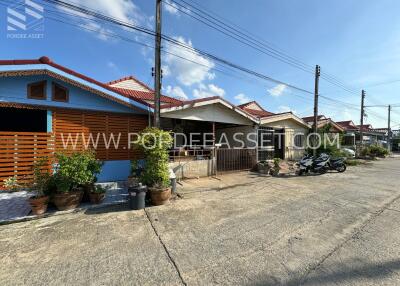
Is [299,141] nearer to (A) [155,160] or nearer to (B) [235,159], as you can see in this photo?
(B) [235,159]

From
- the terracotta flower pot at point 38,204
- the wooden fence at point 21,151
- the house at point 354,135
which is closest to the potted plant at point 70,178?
the terracotta flower pot at point 38,204

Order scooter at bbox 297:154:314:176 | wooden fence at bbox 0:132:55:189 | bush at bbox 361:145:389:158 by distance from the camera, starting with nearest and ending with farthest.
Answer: wooden fence at bbox 0:132:55:189 < scooter at bbox 297:154:314:176 < bush at bbox 361:145:389:158

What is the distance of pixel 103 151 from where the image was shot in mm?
7695

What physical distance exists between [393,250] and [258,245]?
7.00ft

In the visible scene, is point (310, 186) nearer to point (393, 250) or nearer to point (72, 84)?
point (393, 250)

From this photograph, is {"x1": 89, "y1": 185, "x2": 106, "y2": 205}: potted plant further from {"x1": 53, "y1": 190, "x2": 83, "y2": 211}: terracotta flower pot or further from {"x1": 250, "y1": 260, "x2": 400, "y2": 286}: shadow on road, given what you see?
{"x1": 250, "y1": 260, "x2": 400, "y2": 286}: shadow on road

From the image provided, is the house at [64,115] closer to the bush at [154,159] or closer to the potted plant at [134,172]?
the potted plant at [134,172]

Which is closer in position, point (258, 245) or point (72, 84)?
point (258, 245)

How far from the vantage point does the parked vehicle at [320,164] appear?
10.5 m

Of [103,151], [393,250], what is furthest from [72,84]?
[393,250]

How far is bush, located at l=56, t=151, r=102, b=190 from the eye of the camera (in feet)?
16.4

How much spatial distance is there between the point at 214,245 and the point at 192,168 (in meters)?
5.76

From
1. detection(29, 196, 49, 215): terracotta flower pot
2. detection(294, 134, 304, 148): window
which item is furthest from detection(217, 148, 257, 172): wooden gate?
detection(29, 196, 49, 215): terracotta flower pot

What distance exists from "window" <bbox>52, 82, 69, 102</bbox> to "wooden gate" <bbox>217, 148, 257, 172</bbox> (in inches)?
260
